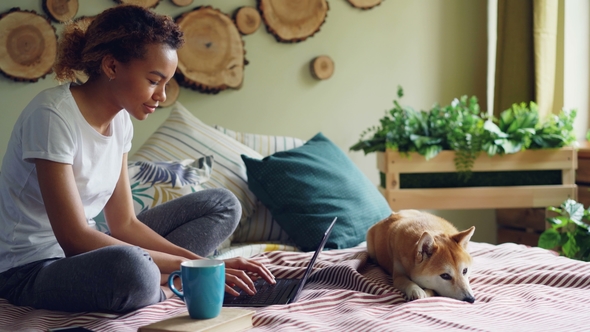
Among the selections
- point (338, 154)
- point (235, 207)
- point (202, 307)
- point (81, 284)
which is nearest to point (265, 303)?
point (202, 307)

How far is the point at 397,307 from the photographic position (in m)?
1.24

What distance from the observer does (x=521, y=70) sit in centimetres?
297

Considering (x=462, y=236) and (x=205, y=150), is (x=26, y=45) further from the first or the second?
(x=462, y=236)

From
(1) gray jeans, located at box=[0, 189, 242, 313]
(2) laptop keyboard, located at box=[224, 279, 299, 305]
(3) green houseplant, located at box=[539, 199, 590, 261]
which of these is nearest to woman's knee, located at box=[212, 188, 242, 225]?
(2) laptop keyboard, located at box=[224, 279, 299, 305]

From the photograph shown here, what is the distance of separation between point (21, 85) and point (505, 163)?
2.08 meters

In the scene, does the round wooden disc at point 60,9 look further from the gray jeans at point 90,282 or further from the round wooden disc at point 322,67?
the gray jeans at point 90,282

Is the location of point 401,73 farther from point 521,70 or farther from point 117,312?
point 117,312

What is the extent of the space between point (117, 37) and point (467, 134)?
1.71 m

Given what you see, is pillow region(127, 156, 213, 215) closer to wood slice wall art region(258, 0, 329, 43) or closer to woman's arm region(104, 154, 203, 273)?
woman's arm region(104, 154, 203, 273)

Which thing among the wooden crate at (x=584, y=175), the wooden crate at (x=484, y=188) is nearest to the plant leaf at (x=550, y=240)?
the wooden crate at (x=484, y=188)

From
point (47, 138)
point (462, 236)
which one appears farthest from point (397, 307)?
point (47, 138)

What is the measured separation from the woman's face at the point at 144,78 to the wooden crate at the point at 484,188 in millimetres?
1430

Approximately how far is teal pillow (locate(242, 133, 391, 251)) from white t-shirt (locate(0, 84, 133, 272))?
2.52 feet

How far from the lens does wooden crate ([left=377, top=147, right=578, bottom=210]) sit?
2.62 m
